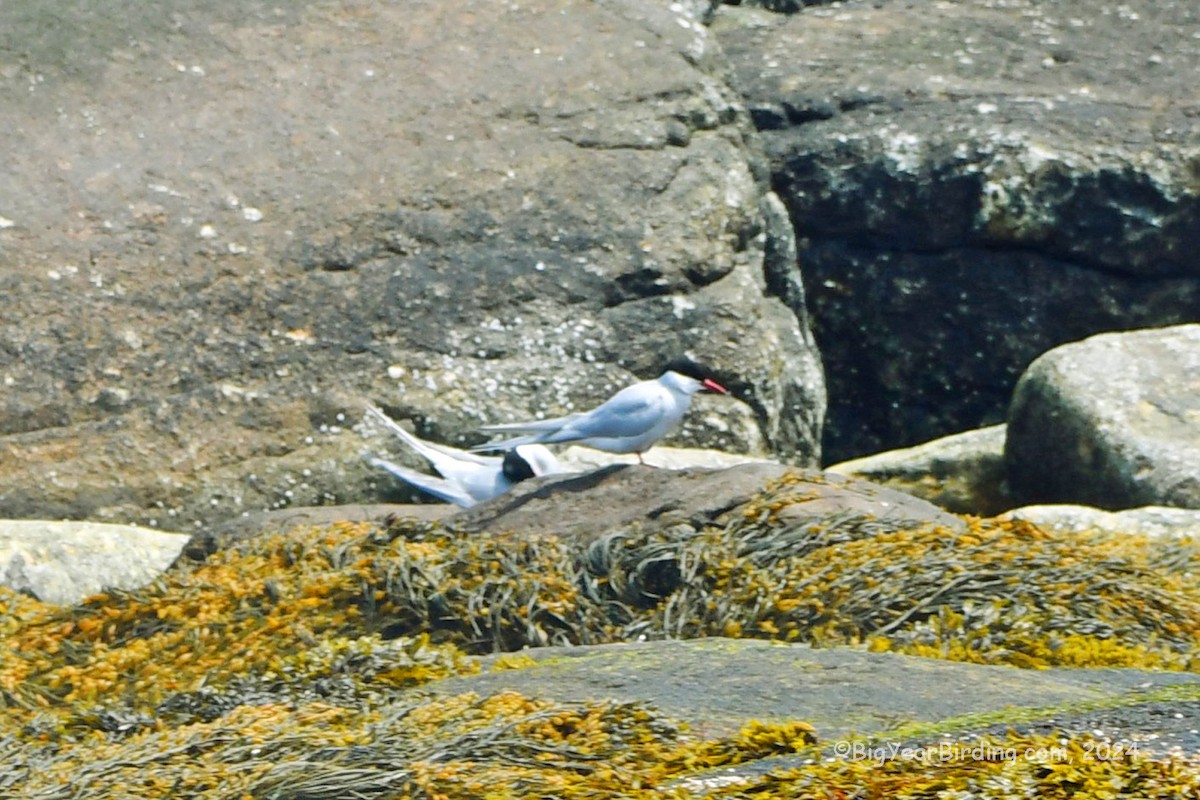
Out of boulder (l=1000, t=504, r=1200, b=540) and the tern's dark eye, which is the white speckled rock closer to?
the tern's dark eye

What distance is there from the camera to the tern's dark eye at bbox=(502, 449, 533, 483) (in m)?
7.12

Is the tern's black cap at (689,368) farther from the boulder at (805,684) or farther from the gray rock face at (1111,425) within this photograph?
the boulder at (805,684)

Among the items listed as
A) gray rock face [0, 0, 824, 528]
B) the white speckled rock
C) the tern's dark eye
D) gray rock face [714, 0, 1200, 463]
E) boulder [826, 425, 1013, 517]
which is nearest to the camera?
the white speckled rock

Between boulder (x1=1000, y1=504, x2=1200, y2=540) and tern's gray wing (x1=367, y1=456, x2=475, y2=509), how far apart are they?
6.72 feet

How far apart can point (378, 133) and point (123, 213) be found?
4.10 feet

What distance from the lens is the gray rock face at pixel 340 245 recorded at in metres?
7.68

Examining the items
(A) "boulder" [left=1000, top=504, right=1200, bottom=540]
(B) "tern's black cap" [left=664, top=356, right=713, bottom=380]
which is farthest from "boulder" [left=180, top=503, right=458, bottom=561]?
(A) "boulder" [left=1000, top=504, right=1200, bottom=540]

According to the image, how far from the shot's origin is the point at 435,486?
7.35 m

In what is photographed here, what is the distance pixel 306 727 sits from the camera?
12.0ft

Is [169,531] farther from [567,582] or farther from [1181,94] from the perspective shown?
[1181,94]

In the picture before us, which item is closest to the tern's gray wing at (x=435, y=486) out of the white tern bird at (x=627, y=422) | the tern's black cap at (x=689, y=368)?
the white tern bird at (x=627, y=422)

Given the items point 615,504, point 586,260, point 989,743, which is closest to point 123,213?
point 586,260

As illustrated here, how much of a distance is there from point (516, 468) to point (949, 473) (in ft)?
7.69

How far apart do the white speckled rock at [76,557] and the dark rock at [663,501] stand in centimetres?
129
